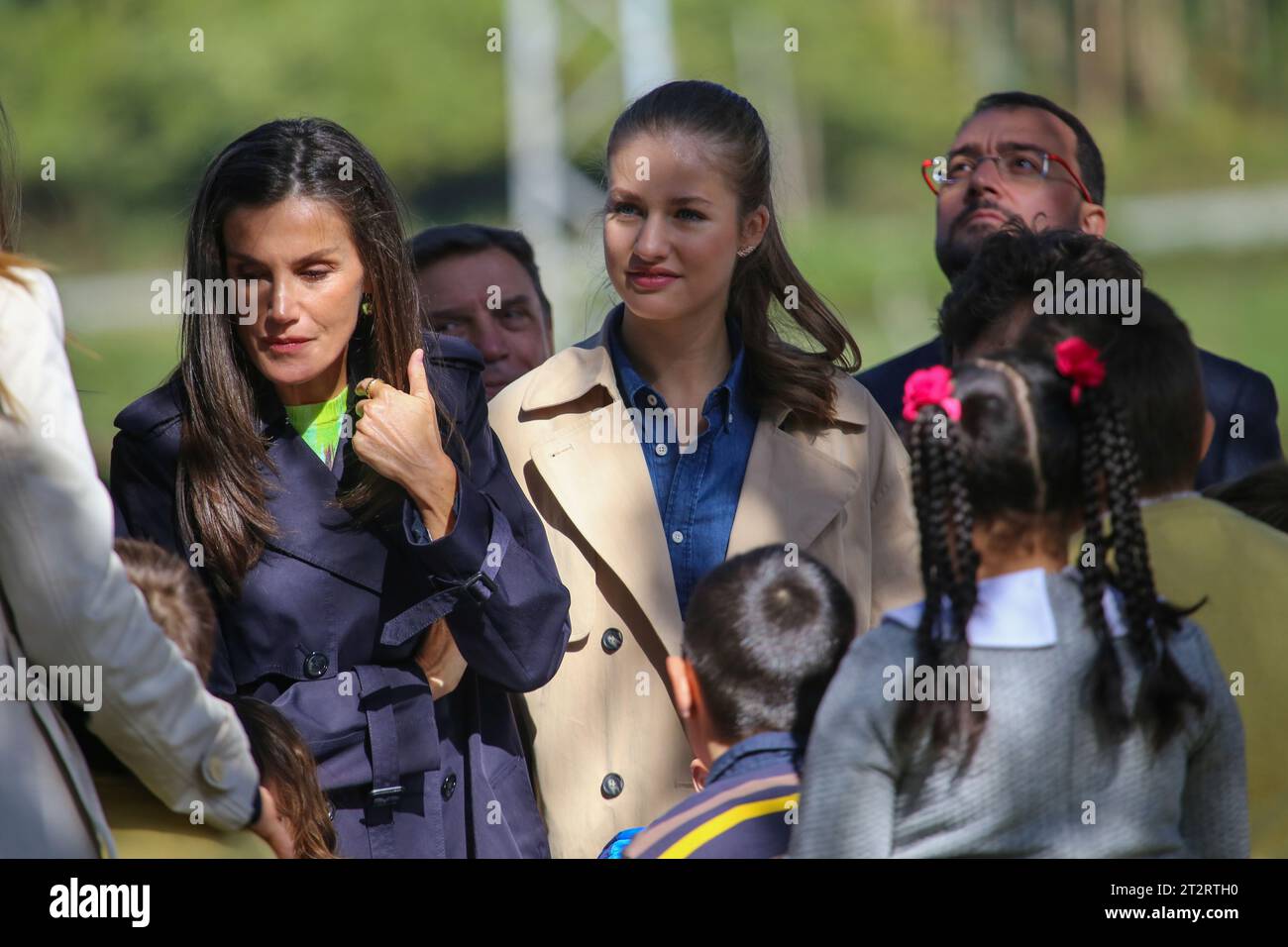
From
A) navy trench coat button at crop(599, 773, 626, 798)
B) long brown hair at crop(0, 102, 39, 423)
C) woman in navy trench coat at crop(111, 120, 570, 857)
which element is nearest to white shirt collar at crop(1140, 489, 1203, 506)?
woman in navy trench coat at crop(111, 120, 570, 857)

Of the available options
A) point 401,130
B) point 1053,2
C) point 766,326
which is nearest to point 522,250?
point 766,326

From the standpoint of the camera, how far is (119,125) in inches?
682

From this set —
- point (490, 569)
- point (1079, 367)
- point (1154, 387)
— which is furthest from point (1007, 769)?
point (490, 569)

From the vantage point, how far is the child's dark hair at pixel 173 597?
7.30 feet

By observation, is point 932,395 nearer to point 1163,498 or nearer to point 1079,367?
point 1079,367

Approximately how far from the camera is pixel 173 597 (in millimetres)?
2240

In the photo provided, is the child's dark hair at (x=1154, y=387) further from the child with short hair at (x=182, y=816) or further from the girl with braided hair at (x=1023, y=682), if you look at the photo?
the child with short hair at (x=182, y=816)

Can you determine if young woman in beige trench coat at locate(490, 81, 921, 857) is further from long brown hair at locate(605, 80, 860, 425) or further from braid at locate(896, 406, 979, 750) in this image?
braid at locate(896, 406, 979, 750)

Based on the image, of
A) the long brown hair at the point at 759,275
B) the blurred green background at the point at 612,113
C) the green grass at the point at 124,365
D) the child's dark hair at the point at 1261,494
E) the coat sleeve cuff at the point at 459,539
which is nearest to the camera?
the coat sleeve cuff at the point at 459,539

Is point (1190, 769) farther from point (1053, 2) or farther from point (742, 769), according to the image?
point (1053, 2)

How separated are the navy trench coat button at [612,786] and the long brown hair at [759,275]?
69cm

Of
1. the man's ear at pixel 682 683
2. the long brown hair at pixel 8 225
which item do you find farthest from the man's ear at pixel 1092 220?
the long brown hair at pixel 8 225

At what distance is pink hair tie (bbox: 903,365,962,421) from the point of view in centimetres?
202
